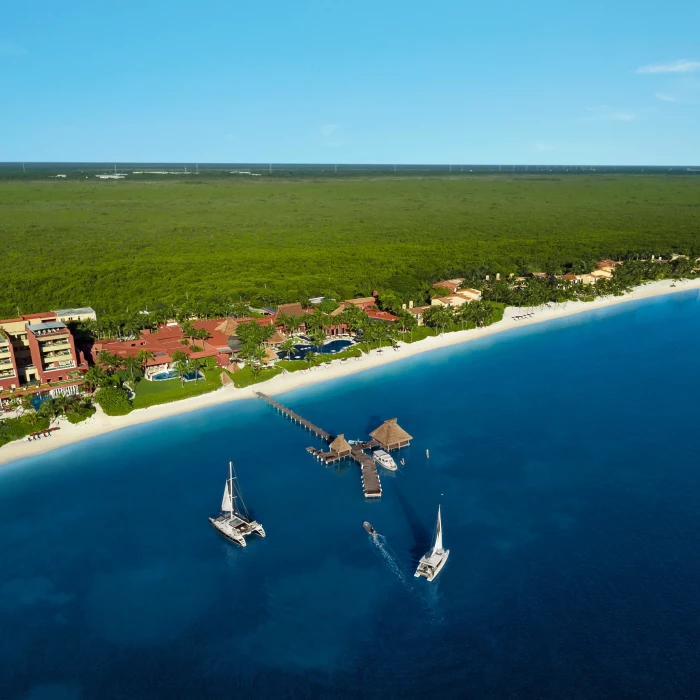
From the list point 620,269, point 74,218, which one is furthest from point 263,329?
point 74,218

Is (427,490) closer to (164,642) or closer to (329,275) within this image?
(164,642)

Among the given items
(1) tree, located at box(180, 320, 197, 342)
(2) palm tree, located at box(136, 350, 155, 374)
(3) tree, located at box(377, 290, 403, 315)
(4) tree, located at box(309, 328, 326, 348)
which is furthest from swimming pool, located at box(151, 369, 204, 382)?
(3) tree, located at box(377, 290, 403, 315)

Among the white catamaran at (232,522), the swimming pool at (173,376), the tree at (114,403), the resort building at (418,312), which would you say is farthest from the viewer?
the resort building at (418,312)

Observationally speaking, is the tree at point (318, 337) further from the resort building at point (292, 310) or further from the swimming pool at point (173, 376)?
the swimming pool at point (173, 376)

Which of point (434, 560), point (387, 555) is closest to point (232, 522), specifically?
point (387, 555)

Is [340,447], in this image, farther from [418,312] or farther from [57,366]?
[418,312]

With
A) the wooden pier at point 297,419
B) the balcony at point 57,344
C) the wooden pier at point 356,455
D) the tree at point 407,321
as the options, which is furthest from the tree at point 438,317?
the balcony at point 57,344

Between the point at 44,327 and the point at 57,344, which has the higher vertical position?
the point at 44,327
